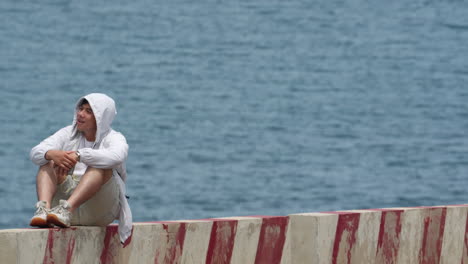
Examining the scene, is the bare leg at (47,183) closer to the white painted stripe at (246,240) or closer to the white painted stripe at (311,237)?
the white painted stripe at (246,240)

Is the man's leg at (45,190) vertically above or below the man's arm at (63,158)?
below

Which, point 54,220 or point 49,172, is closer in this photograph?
Result: point 54,220

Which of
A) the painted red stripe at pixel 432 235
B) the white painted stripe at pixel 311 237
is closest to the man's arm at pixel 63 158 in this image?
the white painted stripe at pixel 311 237

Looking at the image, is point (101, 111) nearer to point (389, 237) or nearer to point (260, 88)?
point (389, 237)

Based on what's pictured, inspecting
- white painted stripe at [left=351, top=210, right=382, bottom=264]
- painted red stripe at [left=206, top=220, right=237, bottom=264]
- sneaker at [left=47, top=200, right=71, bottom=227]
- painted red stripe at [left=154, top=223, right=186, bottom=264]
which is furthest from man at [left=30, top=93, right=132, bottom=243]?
white painted stripe at [left=351, top=210, right=382, bottom=264]

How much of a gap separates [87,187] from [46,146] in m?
0.45

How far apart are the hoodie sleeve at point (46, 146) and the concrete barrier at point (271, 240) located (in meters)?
0.56

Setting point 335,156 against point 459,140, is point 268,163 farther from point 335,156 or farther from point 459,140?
point 459,140

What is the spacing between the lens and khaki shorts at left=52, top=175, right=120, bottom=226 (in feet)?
25.0

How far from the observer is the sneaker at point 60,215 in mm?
7164

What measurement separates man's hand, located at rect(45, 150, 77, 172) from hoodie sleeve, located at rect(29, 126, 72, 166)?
0.04 meters

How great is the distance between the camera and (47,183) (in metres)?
A: 7.53

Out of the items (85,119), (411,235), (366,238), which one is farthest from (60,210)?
(411,235)

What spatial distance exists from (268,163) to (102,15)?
16.7 m
